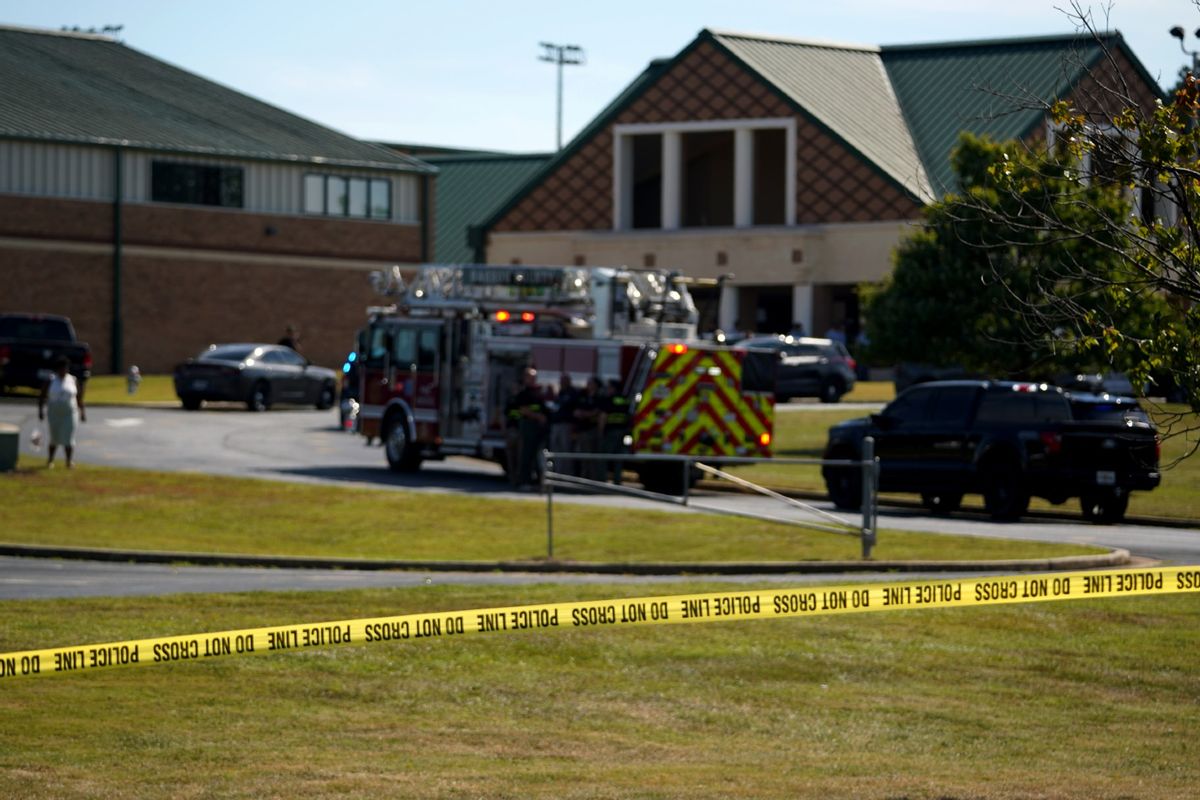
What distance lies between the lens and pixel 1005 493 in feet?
86.9

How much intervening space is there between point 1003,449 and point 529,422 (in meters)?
6.98

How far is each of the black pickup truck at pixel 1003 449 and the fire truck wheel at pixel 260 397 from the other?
2047cm

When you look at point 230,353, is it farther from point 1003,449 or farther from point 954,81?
point 954,81

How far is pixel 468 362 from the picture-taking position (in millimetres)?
31234

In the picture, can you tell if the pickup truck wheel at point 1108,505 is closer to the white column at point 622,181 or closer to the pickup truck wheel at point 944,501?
the pickup truck wheel at point 944,501

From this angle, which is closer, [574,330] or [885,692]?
[885,692]

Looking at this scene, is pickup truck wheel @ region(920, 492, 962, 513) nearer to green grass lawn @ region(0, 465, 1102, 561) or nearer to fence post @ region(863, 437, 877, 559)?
green grass lawn @ region(0, 465, 1102, 561)

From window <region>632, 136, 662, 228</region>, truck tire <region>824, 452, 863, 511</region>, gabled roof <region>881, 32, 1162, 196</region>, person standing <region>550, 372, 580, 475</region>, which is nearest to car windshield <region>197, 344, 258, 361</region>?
person standing <region>550, 372, 580, 475</region>

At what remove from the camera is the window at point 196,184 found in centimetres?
6094

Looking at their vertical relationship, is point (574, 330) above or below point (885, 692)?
above

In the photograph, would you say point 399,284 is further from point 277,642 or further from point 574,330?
point 277,642

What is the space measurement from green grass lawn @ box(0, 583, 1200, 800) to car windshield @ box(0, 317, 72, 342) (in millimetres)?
30129

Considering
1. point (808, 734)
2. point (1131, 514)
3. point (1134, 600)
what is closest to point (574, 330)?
point (1131, 514)

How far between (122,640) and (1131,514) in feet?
58.2
